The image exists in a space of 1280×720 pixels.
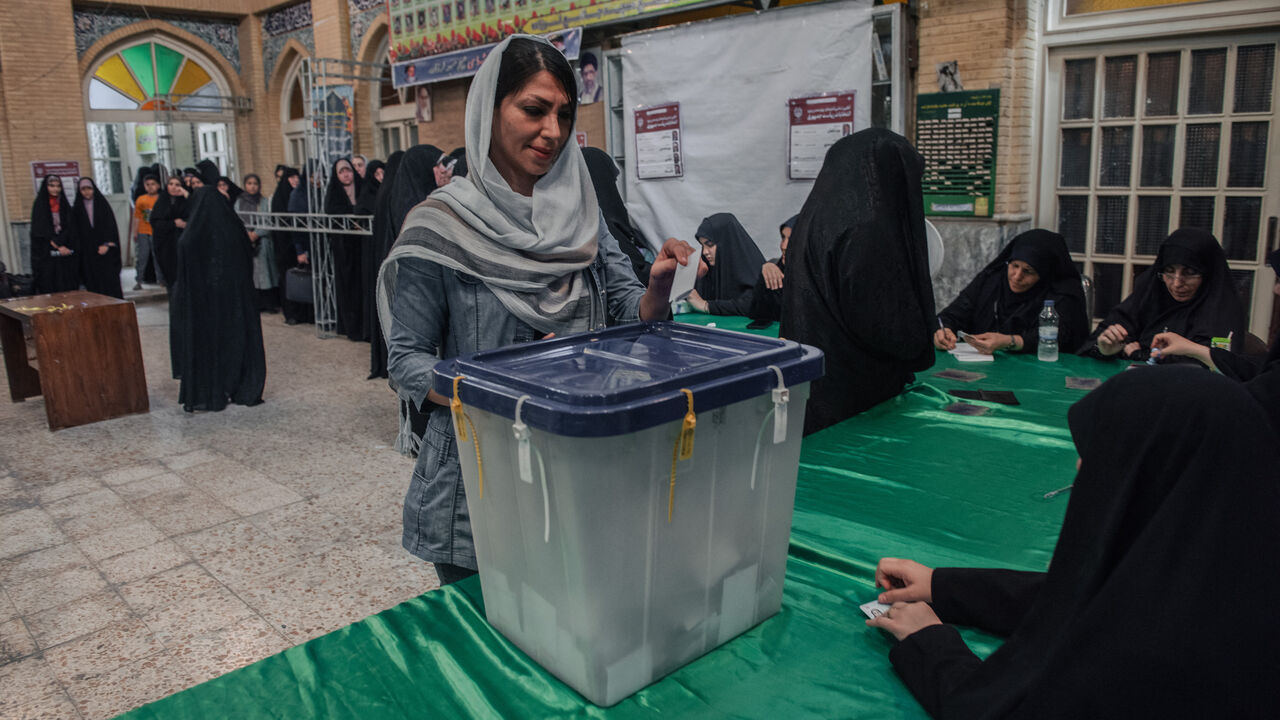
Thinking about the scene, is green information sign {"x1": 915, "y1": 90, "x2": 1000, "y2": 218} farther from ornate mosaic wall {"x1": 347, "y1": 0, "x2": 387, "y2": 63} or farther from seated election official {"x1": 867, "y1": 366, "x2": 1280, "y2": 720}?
ornate mosaic wall {"x1": 347, "y1": 0, "x2": 387, "y2": 63}

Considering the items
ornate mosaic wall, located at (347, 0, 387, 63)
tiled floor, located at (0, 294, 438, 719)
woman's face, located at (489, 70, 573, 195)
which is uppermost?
ornate mosaic wall, located at (347, 0, 387, 63)

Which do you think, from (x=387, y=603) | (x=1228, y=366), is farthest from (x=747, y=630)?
(x=1228, y=366)

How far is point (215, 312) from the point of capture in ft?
16.0

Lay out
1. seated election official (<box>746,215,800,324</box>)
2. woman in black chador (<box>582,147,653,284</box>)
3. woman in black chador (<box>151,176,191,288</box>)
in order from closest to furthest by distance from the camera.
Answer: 1. woman in black chador (<box>582,147,653,284</box>)
2. seated election official (<box>746,215,800,324</box>)
3. woman in black chador (<box>151,176,191,288</box>)

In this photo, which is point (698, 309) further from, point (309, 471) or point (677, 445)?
point (677, 445)

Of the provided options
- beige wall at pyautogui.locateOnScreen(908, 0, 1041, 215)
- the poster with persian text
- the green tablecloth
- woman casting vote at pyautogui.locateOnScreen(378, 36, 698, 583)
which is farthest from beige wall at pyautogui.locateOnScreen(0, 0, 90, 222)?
the green tablecloth

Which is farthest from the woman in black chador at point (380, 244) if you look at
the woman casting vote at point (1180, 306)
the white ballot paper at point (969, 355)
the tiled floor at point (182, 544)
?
the woman casting vote at point (1180, 306)

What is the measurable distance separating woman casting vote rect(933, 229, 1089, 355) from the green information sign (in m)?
1.26

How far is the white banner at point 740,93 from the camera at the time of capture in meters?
4.98

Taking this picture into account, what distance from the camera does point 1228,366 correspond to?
250 centimetres

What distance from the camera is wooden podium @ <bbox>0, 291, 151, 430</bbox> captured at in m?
4.45

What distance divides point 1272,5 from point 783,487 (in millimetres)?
4289

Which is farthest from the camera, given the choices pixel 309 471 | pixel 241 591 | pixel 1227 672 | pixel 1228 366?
pixel 309 471

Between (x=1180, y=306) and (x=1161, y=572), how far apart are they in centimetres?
272
